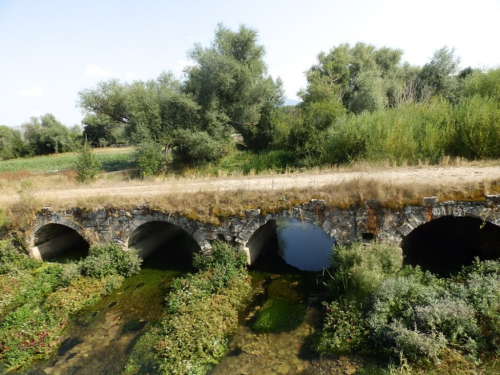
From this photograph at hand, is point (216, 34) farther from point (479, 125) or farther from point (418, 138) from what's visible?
point (479, 125)

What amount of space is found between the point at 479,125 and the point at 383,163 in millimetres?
5317

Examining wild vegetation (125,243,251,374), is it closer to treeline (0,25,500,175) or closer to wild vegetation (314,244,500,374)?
wild vegetation (314,244,500,374)

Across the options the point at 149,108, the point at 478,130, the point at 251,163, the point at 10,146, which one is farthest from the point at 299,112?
the point at 10,146

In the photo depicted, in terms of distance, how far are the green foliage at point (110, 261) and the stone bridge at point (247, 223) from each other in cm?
44

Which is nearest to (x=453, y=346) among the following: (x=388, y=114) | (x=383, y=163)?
(x=383, y=163)

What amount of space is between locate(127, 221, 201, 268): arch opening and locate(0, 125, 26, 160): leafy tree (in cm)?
6005

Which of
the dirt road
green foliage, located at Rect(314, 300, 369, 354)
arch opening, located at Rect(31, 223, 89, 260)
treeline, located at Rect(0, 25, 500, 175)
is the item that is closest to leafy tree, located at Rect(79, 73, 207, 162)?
treeline, located at Rect(0, 25, 500, 175)

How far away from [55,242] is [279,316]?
551 inches

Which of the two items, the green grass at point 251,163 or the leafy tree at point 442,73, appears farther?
the leafy tree at point 442,73

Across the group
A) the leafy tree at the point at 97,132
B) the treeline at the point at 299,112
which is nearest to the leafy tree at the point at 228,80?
the treeline at the point at 299,112

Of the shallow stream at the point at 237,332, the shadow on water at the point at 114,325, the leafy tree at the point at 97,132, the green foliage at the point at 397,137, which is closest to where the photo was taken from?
the shallow stream at the point at 237,332

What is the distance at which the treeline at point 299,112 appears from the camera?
1689cm

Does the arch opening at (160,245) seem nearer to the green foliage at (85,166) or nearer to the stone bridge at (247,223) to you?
the stone bridge at (247,223)

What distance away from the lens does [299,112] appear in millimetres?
→ 29516
